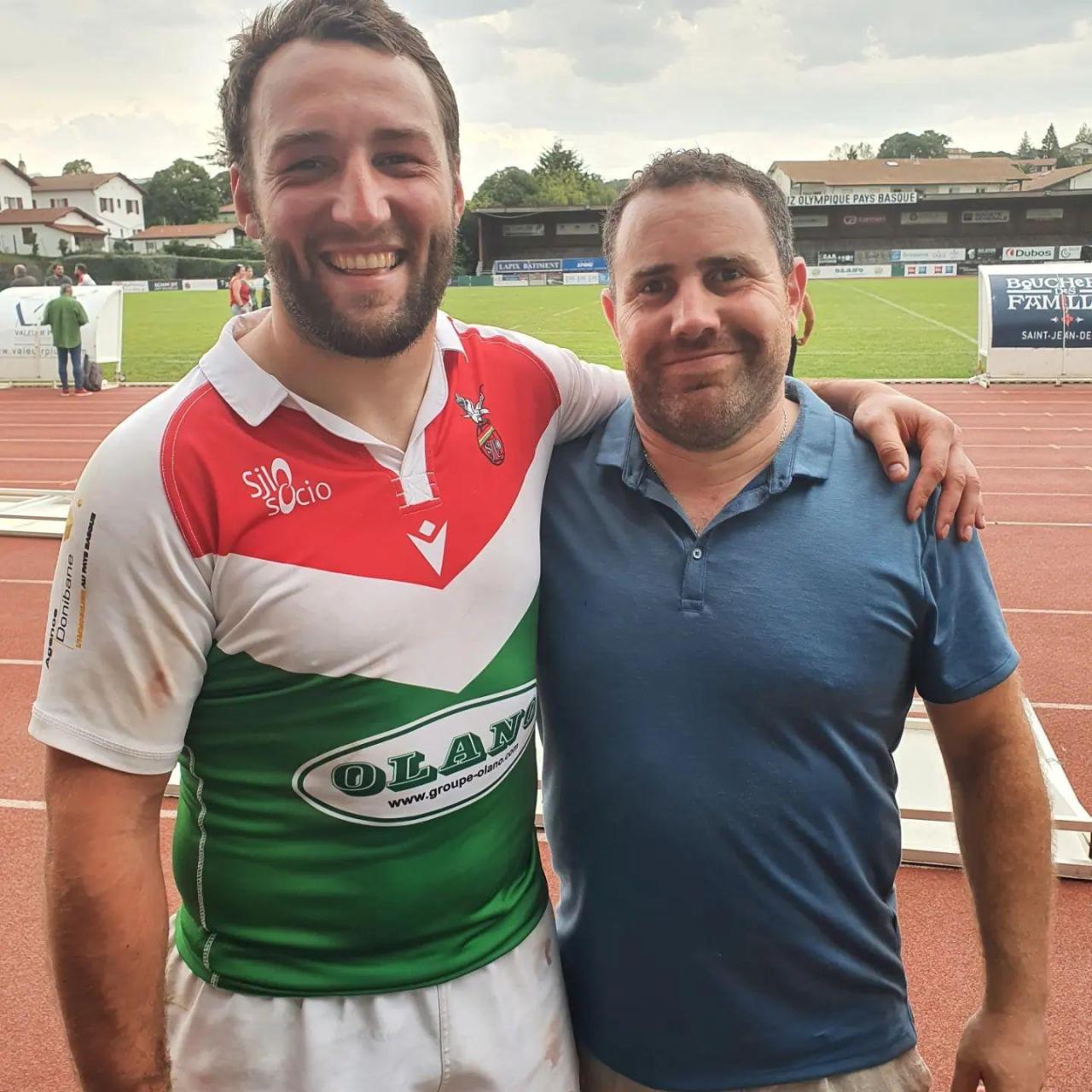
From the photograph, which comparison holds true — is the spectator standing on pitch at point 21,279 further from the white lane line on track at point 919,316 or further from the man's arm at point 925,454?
the man's arm at point 925,454

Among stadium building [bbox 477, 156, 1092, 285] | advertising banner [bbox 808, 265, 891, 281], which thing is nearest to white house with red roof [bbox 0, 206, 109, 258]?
stadium building [bbox 477, 156, 1092, 285]

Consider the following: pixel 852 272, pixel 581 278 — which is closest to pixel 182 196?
pixel 581 278

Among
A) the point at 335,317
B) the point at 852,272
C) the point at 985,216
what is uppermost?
the point at 985,216

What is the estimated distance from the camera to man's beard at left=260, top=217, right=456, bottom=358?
1.63m

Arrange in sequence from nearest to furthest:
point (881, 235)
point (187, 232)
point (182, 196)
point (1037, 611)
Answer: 1. point (1037, 611)
2. point (881, 235)
3. point (187, 232)
4. point (182, 196)

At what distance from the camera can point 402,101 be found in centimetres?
165

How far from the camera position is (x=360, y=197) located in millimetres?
1604

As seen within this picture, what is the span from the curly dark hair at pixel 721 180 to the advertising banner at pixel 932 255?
48.7 m

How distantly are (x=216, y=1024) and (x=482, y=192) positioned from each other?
8253 centimetres

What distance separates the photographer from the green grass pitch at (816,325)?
19.2 meters

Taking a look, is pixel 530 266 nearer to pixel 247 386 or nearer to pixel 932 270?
pixel 932 270

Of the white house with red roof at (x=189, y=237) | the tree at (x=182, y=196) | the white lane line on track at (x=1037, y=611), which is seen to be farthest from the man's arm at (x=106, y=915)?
the tree at (x=182, y=196)

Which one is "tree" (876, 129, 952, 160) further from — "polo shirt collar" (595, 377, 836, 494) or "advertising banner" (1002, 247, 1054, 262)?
"polo shirt collar" (595, 377, 836, 494)

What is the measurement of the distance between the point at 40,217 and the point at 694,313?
76401 millimetres
